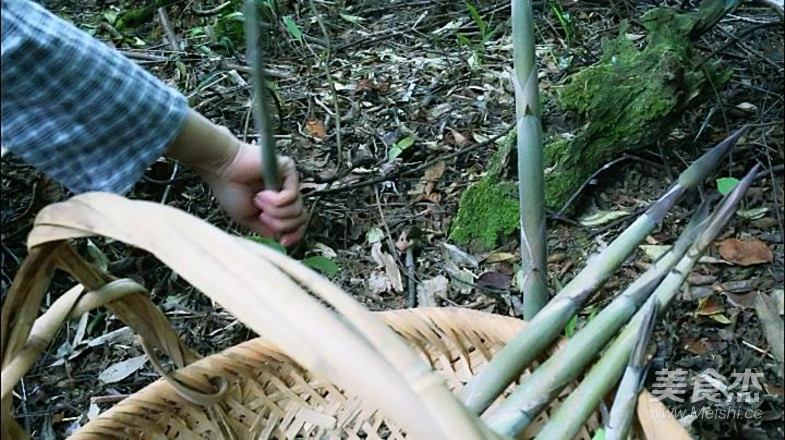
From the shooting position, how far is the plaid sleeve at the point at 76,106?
0.54m

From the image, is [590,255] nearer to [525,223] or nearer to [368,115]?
[525,223]

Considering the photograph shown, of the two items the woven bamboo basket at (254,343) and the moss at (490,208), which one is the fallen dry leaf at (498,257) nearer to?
the moss at (490,208)

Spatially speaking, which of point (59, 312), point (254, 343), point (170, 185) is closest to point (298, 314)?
point (59, 312)

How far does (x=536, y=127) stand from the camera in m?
0.61

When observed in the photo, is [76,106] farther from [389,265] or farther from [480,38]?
[480,38]

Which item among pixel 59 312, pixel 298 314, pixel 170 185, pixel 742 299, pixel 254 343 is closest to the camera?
pixel 298 314

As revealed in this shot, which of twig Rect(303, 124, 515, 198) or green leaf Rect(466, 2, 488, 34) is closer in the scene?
twig Rect(303, 124, 515, 198)

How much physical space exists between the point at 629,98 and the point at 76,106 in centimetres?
62

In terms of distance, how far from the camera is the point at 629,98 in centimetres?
96

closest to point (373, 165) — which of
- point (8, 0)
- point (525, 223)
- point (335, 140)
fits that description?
point (335, 140)

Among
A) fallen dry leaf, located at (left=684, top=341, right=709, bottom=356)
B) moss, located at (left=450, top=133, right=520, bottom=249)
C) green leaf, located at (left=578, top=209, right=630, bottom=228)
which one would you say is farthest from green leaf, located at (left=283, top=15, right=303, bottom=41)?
fallen dry leaf, located at (left=684, top=341, right=709, bottom=356)

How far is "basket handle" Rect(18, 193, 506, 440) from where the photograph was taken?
36cm

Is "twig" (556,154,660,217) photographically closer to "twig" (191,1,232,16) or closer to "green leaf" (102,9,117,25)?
"twig" (191,1,232,16)

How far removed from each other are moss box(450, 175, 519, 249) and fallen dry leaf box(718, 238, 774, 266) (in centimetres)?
23
